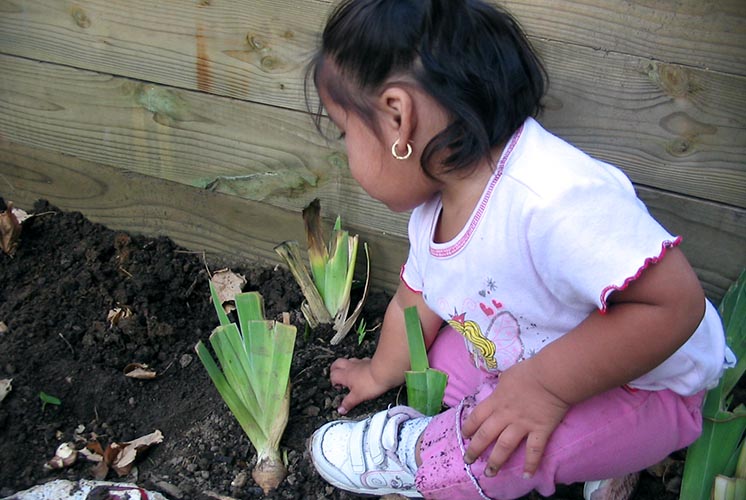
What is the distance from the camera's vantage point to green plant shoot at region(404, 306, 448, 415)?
156 cm

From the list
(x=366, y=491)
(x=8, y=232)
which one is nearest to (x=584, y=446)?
(x=366, y=491)

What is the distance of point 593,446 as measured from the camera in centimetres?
142

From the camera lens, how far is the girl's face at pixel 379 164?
4.22 ft

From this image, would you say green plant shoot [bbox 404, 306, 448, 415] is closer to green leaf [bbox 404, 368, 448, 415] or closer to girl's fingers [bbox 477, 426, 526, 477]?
green leaf [bbox 404, 368, 448, 415]

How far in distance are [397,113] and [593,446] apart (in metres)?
0.73

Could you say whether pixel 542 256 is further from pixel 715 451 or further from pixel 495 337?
pixel 715 451

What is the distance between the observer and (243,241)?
2230 mm

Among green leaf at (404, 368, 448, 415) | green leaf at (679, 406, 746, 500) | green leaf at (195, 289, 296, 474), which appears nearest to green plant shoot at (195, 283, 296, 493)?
green leaf at (195, 289, 296, 474)

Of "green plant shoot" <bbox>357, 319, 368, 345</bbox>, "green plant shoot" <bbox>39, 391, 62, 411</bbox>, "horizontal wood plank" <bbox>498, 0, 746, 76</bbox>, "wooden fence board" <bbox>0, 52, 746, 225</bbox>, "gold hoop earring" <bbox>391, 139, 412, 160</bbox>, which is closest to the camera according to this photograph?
"gold hoop earring" <bbox>391, 139, 412, 160</bbox>

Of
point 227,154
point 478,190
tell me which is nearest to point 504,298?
point 478,190

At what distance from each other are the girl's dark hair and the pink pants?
538 millimetres

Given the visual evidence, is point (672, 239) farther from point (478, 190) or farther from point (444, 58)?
point (444, 58)

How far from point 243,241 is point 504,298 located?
1045 millimetres

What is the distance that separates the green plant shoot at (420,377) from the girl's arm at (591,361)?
169 mm
